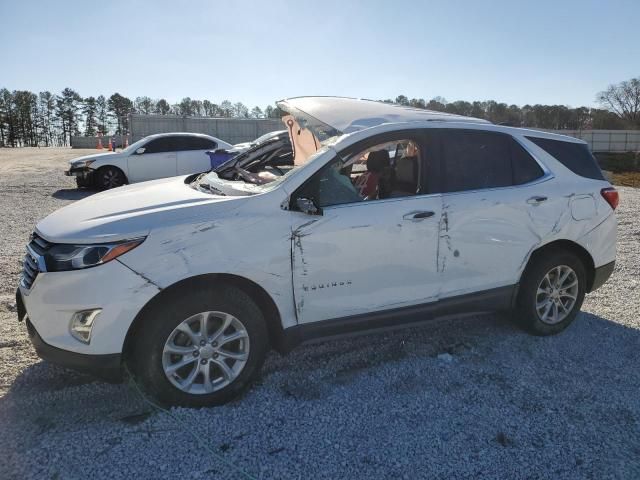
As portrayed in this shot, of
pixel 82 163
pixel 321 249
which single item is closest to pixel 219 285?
pixel 321 249

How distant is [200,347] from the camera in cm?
311

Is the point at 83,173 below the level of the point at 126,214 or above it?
above

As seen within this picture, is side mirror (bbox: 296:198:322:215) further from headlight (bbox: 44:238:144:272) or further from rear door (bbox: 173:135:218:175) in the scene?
rear door (bbox: 173:135:218:175)

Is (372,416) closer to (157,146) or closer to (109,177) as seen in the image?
(157,146)

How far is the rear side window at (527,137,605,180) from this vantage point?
14.1 feet

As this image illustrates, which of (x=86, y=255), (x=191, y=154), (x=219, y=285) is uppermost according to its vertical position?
(x=191, y=154)

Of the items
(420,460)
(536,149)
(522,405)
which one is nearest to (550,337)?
(522,405)

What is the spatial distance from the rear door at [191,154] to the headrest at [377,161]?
9840mm

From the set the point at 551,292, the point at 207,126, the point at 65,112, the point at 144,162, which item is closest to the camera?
the point at 551,292

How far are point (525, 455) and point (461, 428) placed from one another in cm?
38

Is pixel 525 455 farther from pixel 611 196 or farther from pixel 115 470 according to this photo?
pixel 611 196

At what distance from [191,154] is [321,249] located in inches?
430

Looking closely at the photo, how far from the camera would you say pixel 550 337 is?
14.4 feet

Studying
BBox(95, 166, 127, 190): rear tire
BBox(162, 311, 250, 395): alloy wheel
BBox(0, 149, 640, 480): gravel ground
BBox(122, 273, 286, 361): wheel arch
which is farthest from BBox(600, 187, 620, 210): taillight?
BBox(95, 166, 127, 190): rear tire
